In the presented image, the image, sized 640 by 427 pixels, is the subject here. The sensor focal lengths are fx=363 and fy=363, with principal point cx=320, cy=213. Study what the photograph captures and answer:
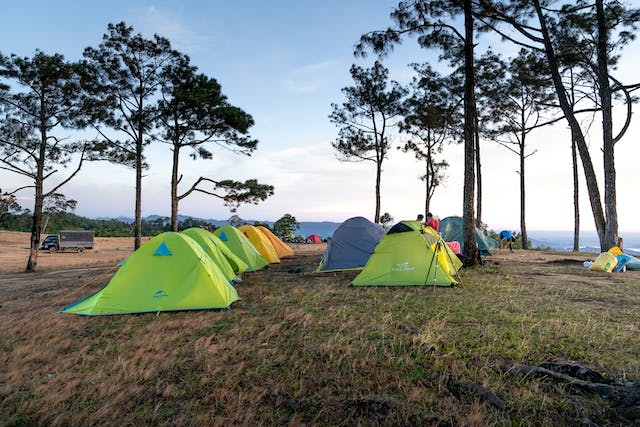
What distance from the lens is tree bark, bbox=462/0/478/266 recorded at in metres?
12.0

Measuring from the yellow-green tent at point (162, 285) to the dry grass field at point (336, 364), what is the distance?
0.94 feet

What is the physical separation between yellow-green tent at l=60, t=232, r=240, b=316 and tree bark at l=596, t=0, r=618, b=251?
14385 millimetres

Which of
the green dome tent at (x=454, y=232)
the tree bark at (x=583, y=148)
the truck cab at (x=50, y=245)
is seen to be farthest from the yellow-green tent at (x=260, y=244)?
the truck cab at (x=50, y=245)

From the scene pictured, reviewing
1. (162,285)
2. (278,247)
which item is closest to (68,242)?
(278,247)

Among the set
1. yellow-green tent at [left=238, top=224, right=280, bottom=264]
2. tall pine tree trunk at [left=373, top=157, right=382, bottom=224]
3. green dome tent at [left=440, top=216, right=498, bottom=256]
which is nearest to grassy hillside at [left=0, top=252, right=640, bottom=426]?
yellow-green tent at [left=238, top=224, right=280, bottom=264]

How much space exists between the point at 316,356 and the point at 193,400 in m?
1.42

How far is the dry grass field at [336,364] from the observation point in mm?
3037

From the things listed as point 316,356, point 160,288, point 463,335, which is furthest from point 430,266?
point 160,288

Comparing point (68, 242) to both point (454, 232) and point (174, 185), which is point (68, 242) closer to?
point (174, 185)

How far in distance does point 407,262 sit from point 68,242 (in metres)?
29.5

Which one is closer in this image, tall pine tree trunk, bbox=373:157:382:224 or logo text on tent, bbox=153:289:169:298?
logo text on tent, bbox=153:289:169:298

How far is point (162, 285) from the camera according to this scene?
6.68 metres

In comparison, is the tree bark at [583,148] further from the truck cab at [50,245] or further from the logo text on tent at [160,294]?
the truck cab at [50,245]

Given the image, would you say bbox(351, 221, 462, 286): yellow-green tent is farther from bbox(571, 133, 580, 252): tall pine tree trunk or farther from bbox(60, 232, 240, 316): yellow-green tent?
bbox(571, 133, 580, 252): tall pine tree trunk
